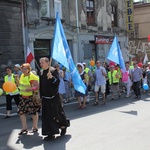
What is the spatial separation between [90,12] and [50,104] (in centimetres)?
1758

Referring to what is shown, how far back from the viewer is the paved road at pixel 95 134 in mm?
5598

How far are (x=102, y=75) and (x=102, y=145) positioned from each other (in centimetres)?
591

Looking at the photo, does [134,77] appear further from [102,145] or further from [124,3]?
[124,3]

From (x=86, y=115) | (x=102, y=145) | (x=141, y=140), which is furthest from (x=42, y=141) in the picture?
(x=86, y=115)

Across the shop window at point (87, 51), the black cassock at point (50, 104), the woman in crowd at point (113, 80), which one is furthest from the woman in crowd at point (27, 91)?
the shop window at point (87, 51)

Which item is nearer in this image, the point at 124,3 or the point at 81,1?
the point at 81,1

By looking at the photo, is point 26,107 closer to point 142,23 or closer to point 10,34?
point 10,34

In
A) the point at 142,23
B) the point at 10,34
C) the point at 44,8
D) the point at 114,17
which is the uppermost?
the point at 142,23

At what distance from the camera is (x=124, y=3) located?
26.7 metres

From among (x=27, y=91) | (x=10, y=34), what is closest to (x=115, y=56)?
(x=27, y=91)

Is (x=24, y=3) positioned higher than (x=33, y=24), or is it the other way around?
(x=24, y=3)

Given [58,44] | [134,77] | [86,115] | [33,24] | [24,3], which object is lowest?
[86,115]

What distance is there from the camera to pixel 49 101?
6074 mm

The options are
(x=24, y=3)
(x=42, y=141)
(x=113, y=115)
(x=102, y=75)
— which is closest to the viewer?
(x=42, y=141)
